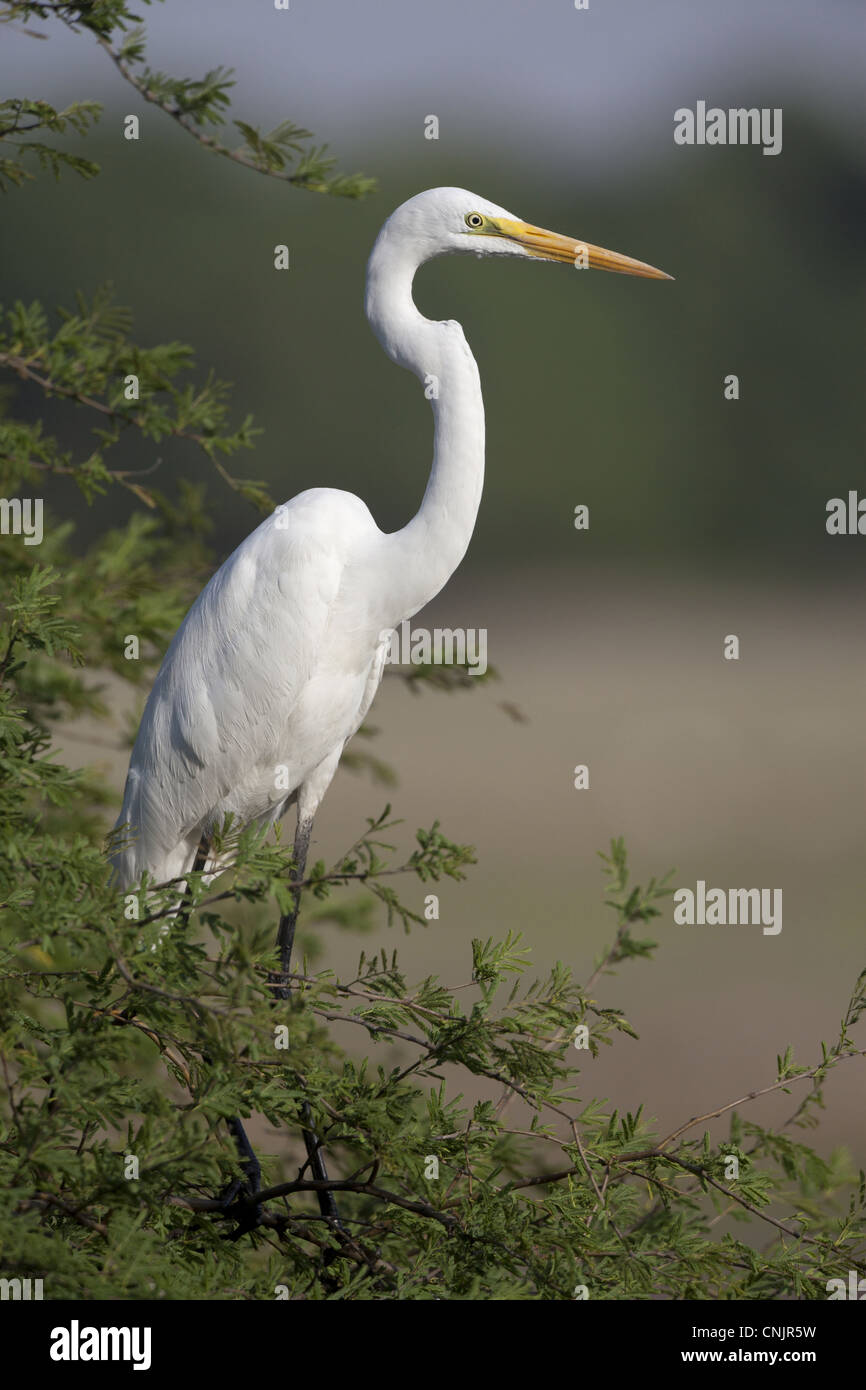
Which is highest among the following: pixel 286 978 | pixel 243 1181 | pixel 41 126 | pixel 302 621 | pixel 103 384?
pixel 41 126

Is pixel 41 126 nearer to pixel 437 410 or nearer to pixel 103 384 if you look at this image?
pixel 103 384

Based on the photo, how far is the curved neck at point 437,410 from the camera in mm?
2359

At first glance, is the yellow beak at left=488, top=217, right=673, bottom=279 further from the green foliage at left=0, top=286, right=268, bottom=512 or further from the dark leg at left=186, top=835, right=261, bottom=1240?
the dark leg at left=186, top=835, right=261, bottom=1240

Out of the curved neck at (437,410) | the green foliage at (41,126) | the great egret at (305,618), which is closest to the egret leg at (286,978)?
the great egret at (305,618)

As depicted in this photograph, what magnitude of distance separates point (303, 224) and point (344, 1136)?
1107 cm

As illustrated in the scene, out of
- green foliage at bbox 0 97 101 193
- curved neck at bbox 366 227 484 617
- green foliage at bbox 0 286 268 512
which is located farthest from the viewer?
curved neck at bbox 366 227 484 617

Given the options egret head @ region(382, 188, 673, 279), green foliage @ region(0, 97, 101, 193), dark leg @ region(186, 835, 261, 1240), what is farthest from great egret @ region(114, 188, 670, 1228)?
green foliage @ region(0, 97, 101, 193)

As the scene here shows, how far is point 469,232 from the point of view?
2.46m

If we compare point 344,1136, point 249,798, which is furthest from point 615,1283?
point 249,798

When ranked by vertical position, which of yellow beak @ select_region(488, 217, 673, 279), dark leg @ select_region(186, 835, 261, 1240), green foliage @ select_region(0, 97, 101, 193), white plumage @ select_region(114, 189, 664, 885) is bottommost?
dark leg @ select_region(186, 835, 261, 1240)

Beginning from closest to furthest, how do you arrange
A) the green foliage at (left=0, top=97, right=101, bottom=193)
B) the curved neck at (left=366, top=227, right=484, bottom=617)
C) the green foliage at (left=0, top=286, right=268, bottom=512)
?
the green foliage at (left=0, top=97, right=101, bottom=193) → the green foliage at (left=0, top=286, right=268, bottom=512) → the curved neck at (left=366, top=227, right=484, bottom=617)

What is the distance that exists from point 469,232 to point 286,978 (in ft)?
4.68

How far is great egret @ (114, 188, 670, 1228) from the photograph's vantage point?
7.98 feet

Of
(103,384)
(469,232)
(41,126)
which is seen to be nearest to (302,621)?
(103,384)
